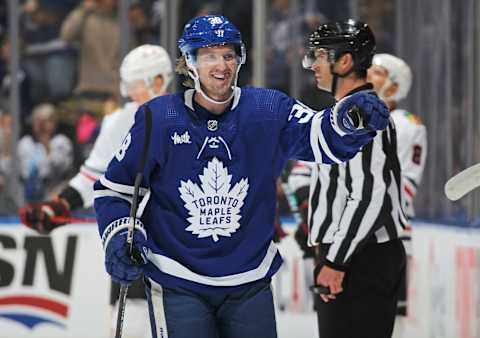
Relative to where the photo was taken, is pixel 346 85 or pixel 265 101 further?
pixel 346 85

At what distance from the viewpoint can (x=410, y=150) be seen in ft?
15.5

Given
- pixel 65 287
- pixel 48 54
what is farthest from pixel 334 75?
pixel 48 54

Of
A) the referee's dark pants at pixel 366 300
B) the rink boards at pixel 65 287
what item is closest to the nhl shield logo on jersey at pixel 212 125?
the referee's dark pants at pixel 366 300

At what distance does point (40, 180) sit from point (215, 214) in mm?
4025

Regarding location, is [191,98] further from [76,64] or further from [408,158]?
[76,64]

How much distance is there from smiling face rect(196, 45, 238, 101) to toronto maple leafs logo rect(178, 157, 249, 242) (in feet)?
0.55

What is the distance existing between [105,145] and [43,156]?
274 centimetres

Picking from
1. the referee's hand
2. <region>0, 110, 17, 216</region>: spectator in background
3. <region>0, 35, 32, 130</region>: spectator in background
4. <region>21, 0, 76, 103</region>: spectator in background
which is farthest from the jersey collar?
<region>21, 0, 76, 103</region>: spectator in background

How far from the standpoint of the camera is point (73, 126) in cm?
722

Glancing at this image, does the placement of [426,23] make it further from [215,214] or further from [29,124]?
[215,214]

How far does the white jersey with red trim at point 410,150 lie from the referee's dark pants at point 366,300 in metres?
1.06

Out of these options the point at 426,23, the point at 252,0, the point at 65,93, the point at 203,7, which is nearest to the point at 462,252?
the point at 426,23

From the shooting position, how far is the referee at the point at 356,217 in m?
3.55

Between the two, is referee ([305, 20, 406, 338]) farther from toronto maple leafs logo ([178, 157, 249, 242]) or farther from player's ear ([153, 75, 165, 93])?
player's ear ([153, 75, 165, 93])
